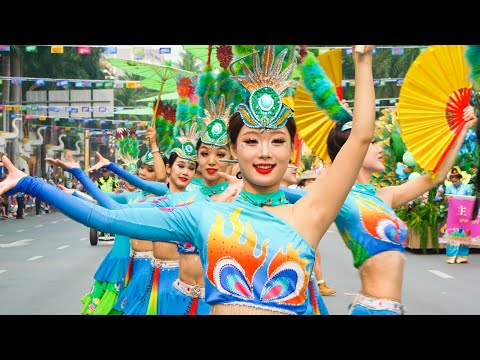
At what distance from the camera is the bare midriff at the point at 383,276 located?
494 centimetres

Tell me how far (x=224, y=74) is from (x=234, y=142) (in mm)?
2024

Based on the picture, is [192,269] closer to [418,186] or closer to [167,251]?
[167,251]

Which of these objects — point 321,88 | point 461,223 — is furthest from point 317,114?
point 461,223

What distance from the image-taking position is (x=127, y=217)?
11.3 feet

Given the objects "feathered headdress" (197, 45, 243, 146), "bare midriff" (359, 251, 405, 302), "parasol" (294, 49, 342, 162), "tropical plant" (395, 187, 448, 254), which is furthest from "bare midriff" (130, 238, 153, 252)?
"tropical plant" (395, 187, 448, 254)

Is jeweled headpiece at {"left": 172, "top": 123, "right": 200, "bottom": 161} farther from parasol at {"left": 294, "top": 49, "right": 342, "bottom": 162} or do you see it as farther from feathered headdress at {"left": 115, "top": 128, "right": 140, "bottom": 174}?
feathered headdress at {"left": 115, "top": 128, "right": 140, "bottom": 174}

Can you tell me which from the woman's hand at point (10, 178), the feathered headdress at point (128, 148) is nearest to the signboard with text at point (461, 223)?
the feathered headdress at point (128, 148)

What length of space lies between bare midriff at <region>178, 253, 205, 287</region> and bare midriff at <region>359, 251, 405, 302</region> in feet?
4.58

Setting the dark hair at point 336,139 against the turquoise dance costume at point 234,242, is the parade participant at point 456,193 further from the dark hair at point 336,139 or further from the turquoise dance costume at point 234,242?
the turquoise dance costume at point 234,242

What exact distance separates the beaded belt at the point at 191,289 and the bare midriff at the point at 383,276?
138 cm

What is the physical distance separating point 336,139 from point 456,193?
1251 cm

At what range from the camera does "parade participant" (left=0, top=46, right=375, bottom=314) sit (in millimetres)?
3383

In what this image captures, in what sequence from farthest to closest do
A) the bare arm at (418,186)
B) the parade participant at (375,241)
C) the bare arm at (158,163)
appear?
the bare arm at (158,163) → the bare arm at (418,186) → the parade participant at (375,241)

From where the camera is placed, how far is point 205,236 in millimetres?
3514
